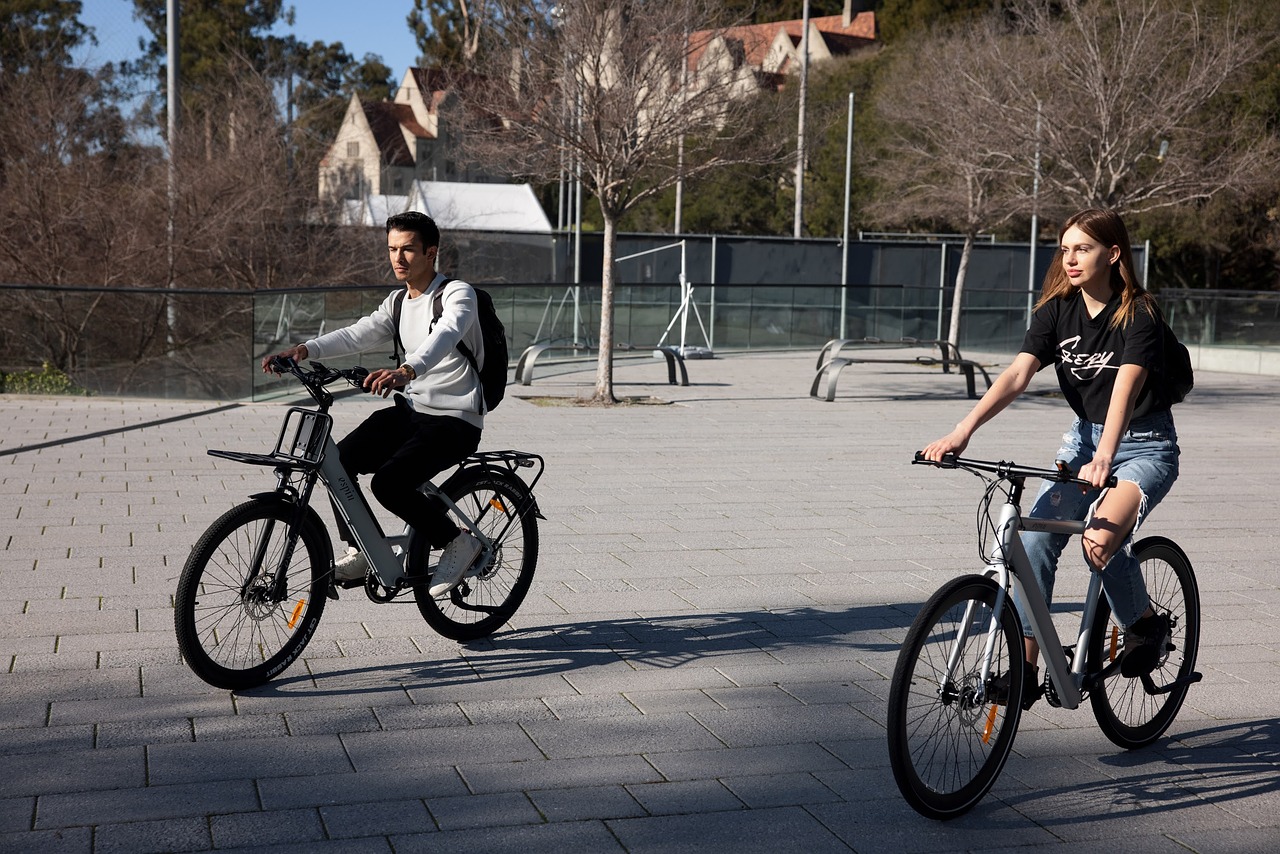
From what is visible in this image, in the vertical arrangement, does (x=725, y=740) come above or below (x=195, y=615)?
below

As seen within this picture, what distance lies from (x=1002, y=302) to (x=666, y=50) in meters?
15.0

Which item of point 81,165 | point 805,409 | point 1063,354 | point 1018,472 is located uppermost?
point 81,165

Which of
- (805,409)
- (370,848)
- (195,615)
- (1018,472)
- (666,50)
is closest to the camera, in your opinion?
(370,848)

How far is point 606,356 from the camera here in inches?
618

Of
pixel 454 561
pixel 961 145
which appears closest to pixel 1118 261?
pixel 454 561

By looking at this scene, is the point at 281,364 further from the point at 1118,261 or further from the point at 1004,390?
the point at 1118,261

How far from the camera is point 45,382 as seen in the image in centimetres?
1499

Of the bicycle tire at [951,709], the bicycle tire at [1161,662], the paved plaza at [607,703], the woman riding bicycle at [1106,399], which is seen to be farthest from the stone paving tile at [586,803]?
the bicycle tire at [1161,662]

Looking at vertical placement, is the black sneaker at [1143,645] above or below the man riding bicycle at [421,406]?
below

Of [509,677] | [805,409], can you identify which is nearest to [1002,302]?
[805,409]

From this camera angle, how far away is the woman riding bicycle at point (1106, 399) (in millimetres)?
4152

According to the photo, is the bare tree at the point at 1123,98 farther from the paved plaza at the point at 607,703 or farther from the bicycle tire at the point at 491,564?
the bicycle tire at the point at 491,564

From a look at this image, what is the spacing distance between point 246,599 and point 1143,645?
9.55ft

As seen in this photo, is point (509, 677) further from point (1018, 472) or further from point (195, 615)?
point (1018, 472)
